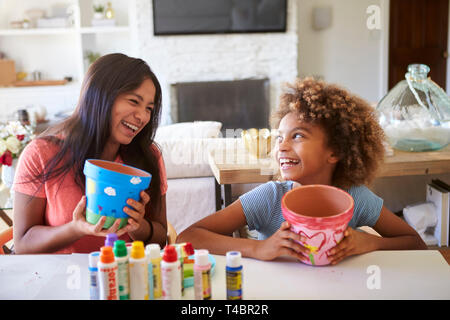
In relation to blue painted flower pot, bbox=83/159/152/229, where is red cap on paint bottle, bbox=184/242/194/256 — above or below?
below

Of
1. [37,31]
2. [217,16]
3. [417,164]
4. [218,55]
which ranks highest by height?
[217,16]

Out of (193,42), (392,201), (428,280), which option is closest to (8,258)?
(428,280)

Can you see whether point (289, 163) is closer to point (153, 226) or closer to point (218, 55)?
point (153, 226)

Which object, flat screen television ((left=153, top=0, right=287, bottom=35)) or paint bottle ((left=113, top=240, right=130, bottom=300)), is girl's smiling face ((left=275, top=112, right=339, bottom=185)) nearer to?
paint bottle ((left=113, top=240, right=130, bottom=300))

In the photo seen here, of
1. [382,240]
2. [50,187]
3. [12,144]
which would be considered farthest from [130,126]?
[12,144]

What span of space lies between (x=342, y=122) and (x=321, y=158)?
112 millimetres

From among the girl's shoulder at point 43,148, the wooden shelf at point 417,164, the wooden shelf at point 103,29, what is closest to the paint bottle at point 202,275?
the girl's shoulder at point 43,148

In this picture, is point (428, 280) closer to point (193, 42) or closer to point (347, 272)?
point (347, 272)

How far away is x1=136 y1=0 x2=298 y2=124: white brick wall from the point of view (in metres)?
5.17

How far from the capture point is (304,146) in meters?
1.39

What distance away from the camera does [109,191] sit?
1.00m

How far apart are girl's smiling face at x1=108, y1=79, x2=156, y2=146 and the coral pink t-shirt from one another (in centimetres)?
17

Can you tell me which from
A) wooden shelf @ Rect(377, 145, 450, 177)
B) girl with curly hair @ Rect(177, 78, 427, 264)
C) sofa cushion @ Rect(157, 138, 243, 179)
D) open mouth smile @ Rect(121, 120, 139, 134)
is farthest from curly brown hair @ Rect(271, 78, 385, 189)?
sofa cushion @ Rect(157, 138, 243, 179)

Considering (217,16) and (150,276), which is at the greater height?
(217,16)
